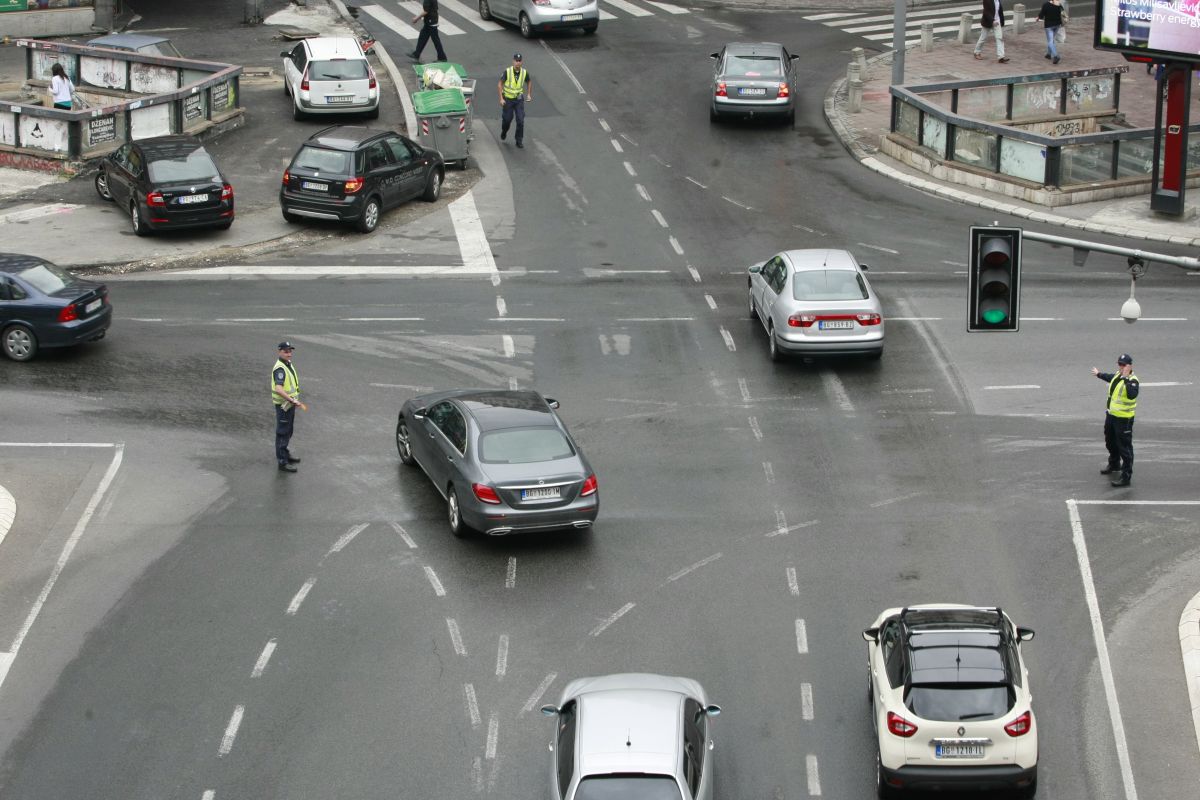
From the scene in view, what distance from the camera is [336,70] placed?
38156 mm

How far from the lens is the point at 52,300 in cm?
2412

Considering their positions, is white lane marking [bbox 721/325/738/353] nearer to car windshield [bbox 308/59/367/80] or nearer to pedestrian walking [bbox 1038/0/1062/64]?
car windshield [bbox 308/59/367/80]

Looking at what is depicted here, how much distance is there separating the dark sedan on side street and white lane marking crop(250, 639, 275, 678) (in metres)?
2.94

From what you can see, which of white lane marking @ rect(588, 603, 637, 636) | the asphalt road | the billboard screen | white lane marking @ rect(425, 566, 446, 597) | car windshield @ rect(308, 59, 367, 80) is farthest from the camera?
car windshield @ rect(308, 59, 367, 80)

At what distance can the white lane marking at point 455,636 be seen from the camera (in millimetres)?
16422

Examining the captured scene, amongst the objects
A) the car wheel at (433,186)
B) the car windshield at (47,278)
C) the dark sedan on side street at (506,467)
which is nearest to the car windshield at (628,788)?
the dark sedan on side street at (506,467)

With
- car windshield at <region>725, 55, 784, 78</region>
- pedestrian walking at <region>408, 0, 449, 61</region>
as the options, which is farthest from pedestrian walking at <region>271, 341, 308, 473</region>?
pedestrian walking at <region>408, 0, 449, 61</region>

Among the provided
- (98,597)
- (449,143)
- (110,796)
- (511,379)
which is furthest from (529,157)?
(110,796)

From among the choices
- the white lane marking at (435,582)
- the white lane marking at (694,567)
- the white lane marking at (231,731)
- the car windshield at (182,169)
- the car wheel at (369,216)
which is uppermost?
the car windshield at (182,169)

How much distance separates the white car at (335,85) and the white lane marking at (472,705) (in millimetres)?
24654

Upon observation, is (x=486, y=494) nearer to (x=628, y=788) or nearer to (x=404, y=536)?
(x=404, y=536)

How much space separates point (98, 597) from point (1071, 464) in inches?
479

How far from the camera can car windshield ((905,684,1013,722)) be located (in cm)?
1355

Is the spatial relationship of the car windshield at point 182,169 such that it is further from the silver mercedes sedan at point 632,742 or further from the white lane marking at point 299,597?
the silver mercedes sedan at point 632,742
